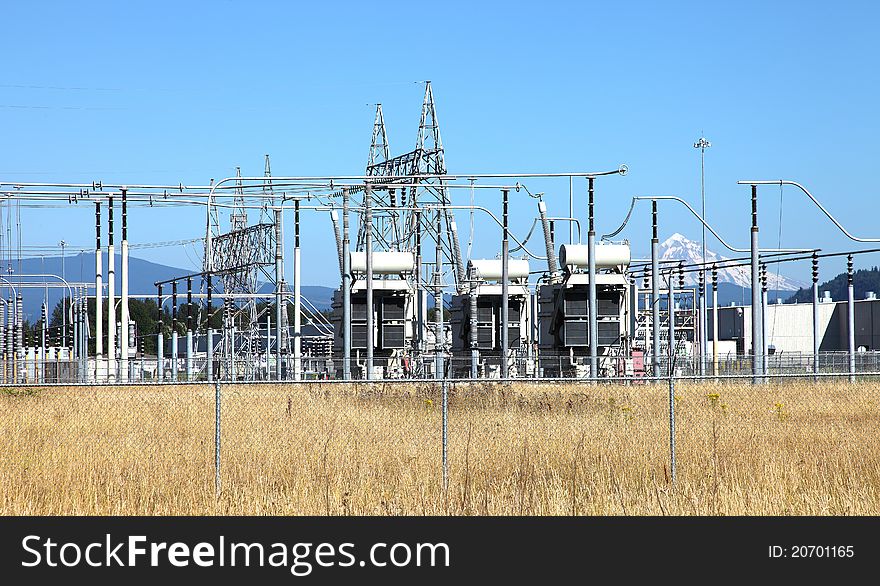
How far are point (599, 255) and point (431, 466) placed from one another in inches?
905

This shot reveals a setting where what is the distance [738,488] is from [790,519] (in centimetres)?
149

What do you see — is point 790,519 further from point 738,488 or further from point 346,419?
point 346,419

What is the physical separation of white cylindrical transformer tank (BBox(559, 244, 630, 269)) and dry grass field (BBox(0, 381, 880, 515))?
17.7 m

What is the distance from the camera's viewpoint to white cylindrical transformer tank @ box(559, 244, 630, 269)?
38594 mm

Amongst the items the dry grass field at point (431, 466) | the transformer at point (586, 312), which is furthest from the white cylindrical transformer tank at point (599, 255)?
the dry grass field at point (431, 466)

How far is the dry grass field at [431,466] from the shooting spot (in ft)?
47.0

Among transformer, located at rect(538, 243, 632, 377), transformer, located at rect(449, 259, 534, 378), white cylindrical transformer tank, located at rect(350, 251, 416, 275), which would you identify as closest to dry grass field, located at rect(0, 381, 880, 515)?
transformer, located at rect(538, 243, 632, 377)

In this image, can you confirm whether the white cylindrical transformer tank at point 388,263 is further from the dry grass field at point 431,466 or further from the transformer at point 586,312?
the dry grass field at point 431,466

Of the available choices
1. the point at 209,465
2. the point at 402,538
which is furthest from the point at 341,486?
the point at 402,538

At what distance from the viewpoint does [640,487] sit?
15.9 m

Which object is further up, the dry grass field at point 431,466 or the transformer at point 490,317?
the transformer at point 490,317

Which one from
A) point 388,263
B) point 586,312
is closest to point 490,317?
point 388,263

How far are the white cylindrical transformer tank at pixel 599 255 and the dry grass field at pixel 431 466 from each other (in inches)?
697

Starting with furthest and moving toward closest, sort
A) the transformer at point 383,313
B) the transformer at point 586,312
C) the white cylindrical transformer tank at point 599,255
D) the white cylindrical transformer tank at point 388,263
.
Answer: the white cylindrical transformer tank at point 388,263 → the white cylindrical transformer tank at point 599,255 → the transformer at point 383,313 → the transformer at point 586,312
